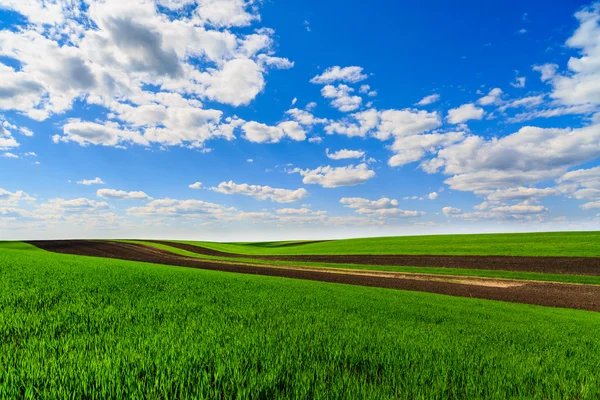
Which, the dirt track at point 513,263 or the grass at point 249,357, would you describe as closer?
the grass at point 249,357

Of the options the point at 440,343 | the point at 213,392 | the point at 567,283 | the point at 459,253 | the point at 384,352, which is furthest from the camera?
the point at 459,253

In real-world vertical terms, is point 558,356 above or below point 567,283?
above

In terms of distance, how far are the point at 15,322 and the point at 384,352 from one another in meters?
6.65

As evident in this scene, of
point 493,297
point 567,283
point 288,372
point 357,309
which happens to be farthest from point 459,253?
point 288,372

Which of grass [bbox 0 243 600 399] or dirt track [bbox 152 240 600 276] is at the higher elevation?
grass [bbox 0 243 600 399]

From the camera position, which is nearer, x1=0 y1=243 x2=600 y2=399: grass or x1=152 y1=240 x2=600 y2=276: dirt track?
x1=0 y1=243 x2=600 y2=399: grass

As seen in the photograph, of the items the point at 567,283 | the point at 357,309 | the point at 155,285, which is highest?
the point at 155,285

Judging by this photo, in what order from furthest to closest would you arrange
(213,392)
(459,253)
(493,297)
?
(459,253) → (493,297) → (213,392)

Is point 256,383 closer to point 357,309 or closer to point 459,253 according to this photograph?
point 357,309

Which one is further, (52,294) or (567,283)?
(567,283)

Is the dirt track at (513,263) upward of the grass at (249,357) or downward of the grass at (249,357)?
downward

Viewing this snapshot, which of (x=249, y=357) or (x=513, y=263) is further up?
(x=249, y=357)

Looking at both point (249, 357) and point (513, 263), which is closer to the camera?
point (249, 357)

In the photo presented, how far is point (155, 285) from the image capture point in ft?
38.2
